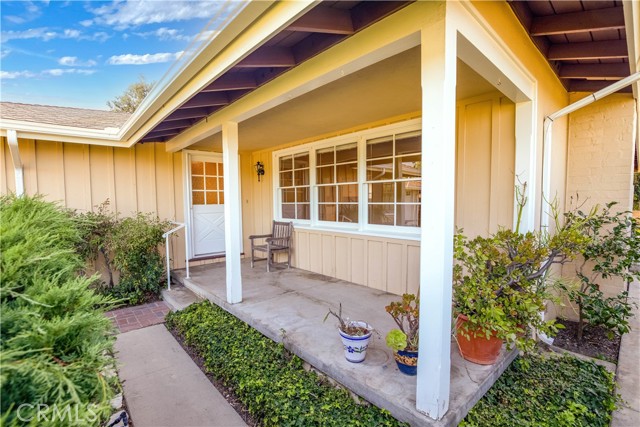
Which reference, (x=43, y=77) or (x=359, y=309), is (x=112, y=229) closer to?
(x=359, y=309)

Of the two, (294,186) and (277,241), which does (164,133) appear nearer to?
(294,186)

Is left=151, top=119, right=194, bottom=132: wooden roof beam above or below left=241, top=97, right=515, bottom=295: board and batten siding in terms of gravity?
above

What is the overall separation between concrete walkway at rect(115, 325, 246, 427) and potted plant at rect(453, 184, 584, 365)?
185 centimetres

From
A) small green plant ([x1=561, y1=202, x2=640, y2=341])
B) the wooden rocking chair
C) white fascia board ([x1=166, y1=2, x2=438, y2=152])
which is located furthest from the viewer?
the wooden rocking chair

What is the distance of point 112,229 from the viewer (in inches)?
182

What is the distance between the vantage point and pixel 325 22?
1.89 metres

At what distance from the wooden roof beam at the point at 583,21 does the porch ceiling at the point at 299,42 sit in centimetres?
157

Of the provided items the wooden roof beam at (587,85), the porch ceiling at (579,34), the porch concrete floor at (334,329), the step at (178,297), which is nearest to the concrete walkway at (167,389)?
the porch concrete floor at (334,329)

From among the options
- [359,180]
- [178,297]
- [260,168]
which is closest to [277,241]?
[260,168]

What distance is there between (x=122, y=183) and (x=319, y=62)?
4438 mm

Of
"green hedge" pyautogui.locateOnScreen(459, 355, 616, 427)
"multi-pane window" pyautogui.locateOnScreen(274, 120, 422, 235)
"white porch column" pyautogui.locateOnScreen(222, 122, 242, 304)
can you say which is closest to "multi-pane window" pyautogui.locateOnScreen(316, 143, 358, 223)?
"multi-pane window" pyautogui.locateOnScreen(274, 120, 422, 235)

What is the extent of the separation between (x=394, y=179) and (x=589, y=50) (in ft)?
7.55

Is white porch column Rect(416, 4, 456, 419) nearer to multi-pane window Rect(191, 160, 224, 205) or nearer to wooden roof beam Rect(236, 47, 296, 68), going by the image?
wooden roof beam Rect(236, 47, 296, 68)

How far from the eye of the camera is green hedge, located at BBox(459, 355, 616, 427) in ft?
6.43
